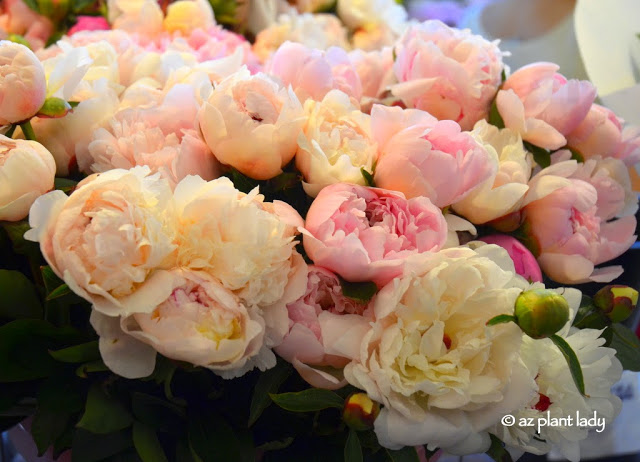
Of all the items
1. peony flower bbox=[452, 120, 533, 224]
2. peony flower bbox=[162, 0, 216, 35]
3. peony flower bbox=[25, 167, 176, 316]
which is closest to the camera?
peony flower bbox=[25, 167, 176, 316]

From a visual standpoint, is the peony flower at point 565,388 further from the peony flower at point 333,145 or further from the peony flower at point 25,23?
the peony flower at point 25,23

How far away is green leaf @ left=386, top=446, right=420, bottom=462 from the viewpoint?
39cm

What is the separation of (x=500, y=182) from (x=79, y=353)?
0.93ft

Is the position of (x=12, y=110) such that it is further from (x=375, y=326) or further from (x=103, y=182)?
(x=375, y=326)

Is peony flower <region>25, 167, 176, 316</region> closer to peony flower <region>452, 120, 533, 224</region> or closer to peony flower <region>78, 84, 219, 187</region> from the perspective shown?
peony flower <region>78, 84, 219, 187</region>

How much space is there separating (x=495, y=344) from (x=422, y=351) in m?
0.04

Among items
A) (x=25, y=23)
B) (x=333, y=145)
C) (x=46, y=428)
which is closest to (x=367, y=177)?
(x=333, y=145)

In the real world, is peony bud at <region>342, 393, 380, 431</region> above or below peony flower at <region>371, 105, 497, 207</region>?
below

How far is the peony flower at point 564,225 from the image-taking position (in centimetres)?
48

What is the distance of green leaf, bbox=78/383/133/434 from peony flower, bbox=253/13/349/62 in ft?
1.59

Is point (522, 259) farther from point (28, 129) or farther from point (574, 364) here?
point (28, 129)

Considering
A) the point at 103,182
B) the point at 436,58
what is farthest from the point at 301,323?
the point at 436,58

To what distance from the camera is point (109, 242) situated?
13.5 inches

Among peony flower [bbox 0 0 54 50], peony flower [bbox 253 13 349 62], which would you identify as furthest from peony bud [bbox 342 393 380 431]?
peony flower [bbox 0 0 54 50]
